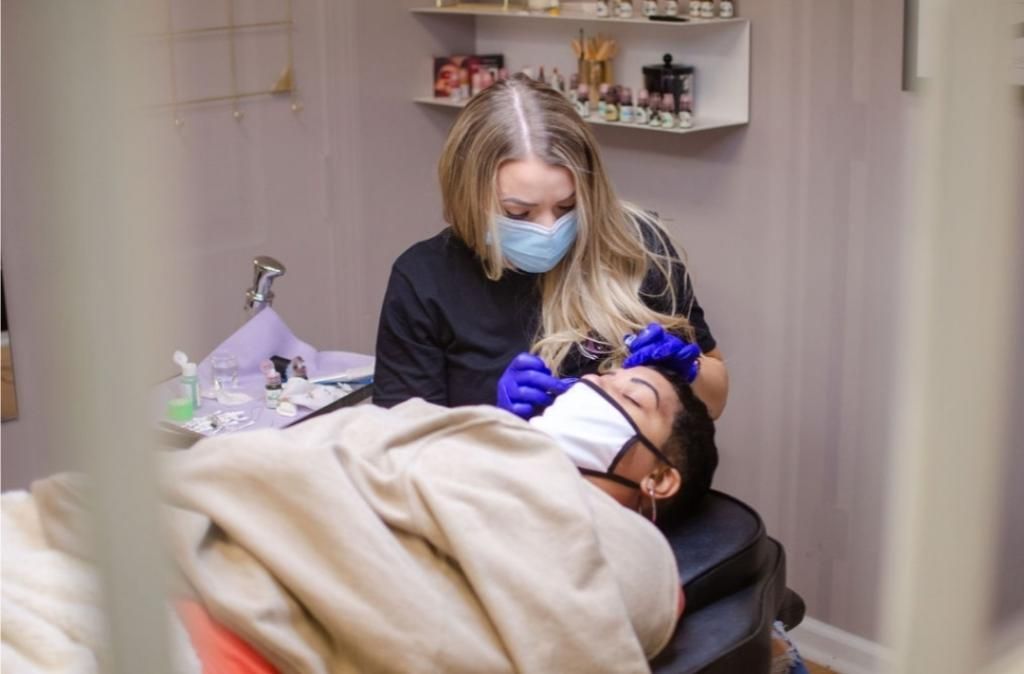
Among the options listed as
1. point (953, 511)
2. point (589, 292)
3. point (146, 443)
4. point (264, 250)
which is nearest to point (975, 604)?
point (953, 511)

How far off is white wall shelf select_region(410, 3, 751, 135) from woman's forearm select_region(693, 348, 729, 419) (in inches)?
31.9

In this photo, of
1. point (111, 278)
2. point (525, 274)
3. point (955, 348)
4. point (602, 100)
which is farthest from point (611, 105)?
point (111, 278)

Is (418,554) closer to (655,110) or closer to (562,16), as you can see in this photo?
(655,110)

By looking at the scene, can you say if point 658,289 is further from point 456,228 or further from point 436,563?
point 436,563

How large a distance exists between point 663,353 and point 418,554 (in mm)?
582

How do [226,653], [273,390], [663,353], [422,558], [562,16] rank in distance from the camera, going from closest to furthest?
[226,653] → [422,558] → [663,353] → [273,390] → [562,16]

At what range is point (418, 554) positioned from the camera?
4.48ft

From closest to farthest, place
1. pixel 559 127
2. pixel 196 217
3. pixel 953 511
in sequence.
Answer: pixel 953 511 < pixel 559 127 < pixel 196 217

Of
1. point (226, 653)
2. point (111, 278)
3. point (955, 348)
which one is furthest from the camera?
point (226, 653)

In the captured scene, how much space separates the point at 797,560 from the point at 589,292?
1139mm

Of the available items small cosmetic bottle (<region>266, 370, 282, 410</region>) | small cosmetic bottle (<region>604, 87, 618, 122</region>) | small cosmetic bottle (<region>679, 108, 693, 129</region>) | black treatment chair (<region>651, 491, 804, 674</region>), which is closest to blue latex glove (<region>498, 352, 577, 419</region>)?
black treatment chair (<region>651, 491, 804, 674</region>)

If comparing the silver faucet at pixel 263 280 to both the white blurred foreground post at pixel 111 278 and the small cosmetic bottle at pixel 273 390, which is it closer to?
the small cosmetic bottle at pixel 273 390

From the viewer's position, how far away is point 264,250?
309 cm

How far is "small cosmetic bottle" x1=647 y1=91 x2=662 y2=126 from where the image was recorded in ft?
9.18
